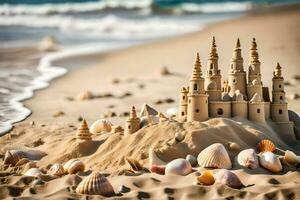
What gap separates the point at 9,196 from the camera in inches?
490

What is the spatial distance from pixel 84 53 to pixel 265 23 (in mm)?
13305

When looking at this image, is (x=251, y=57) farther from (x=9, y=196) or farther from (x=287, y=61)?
(x=287, y=61)

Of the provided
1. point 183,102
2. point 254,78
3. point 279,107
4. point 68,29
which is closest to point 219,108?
point 183,102

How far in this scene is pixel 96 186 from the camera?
1227 cm

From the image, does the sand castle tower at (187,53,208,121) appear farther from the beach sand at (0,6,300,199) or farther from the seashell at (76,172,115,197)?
the seashell at (76,172,115,197)

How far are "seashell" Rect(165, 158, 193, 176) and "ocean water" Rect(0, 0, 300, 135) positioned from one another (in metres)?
6.77

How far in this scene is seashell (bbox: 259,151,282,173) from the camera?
44.7 feet

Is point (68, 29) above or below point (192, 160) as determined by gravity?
above

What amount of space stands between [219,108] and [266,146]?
1.53 metres

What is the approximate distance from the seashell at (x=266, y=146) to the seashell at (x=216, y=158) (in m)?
1.16

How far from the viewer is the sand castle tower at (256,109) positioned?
15.4 meters

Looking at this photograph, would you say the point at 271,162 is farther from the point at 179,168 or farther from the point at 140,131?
the point at 140,131

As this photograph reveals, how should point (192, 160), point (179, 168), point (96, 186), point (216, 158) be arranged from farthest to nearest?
1. point (192, 160)
2. point (216, 158)
3. point (179, 168)
4. point (96, 186)

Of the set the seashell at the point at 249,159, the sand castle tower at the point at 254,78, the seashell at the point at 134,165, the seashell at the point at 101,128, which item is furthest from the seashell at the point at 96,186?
the sand castle tower at the point at 254,78
